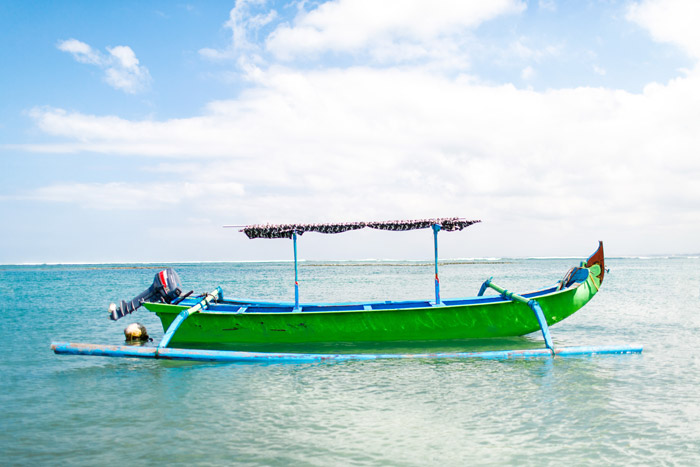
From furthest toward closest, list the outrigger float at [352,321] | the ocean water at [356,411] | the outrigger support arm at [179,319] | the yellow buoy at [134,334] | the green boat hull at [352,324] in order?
1. the yellow buoy at [134,334]
2. the green boat hull at [352,324]
3. the outrigger float at [352,321]
4. the outrigger support arm at [179,319]
5. the ocean water at [356,411]

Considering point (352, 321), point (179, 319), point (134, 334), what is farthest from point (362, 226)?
Result: point (134, 334)

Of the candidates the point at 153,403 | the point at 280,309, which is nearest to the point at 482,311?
the point at 280,309

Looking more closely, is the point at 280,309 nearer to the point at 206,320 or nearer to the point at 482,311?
the point at 206,320

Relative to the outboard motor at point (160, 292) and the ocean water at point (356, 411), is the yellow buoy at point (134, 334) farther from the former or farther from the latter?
the ocean water at point (356, 411)

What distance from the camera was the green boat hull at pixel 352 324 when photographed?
36.2 ft

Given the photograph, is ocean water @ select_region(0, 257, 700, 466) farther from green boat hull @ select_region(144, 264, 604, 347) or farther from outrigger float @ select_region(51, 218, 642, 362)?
green boat hull @ select_region(144, 264, 604, 347)

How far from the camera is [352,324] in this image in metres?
11.1

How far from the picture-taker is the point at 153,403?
7.75 m

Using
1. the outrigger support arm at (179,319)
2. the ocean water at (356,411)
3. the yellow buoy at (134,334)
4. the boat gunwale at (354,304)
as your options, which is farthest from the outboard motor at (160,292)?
the ocean water at (356,411)

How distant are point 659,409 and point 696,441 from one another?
4.03 ft

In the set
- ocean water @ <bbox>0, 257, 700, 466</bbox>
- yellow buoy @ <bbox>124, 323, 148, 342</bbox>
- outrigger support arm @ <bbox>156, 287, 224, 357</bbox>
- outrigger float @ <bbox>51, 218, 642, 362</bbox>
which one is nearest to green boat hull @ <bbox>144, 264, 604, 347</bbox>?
outrigger float @ <bbox>51, 218, 642, 362</bbox>

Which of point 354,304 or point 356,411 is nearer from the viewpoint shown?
point 356,411

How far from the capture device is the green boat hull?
1105 cm

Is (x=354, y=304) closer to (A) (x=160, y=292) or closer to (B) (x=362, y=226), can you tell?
(B) (x=362, y=226)
